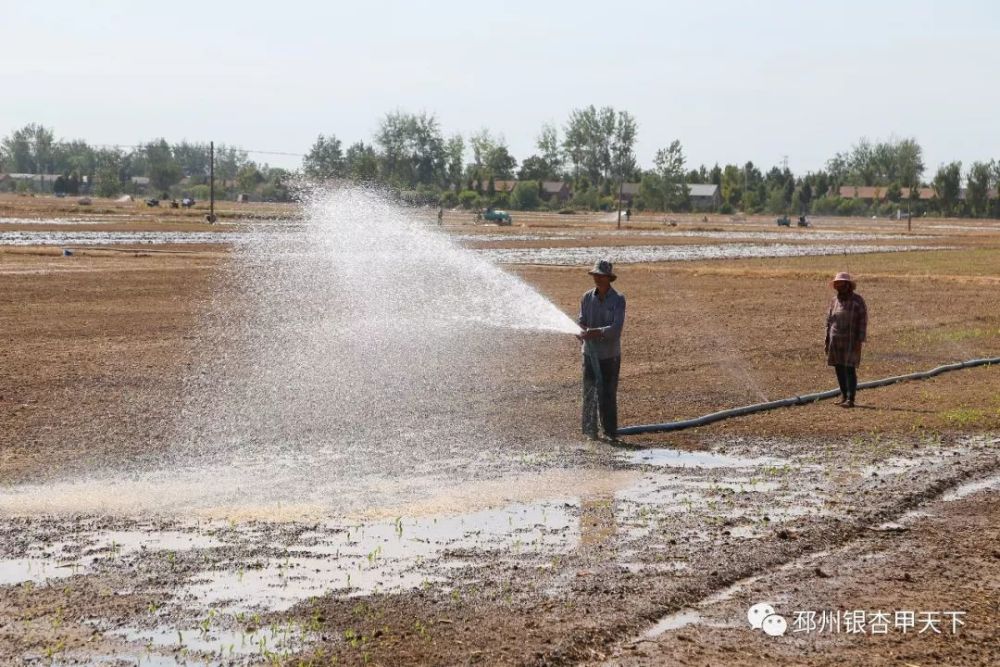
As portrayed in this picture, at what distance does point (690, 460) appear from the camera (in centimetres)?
1152

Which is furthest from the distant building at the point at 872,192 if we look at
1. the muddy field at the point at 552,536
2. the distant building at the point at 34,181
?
the muddy field at the point at 552,536

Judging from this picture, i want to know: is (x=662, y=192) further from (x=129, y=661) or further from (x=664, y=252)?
(x=129, y=661)

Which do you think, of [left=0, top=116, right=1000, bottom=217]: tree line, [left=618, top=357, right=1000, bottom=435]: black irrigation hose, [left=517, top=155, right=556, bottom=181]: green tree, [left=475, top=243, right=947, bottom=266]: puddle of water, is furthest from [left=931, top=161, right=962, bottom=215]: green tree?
[left=618, top=357, right=1000, bottom=435]: black irrigation hose

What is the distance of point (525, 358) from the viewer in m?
17.4

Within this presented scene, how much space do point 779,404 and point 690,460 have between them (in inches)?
120

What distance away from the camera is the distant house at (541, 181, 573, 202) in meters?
160

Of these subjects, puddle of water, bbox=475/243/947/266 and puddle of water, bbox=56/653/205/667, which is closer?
puddle of water, bbox=56/653/205/667

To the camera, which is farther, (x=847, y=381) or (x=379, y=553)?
(x=847, y=381)

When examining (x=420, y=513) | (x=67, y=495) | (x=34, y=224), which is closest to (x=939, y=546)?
(x=420, y=513)

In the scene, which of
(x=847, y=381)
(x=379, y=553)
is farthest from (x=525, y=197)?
(x=379, y=553)

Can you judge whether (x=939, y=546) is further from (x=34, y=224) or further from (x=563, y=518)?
(x=34, y=224)

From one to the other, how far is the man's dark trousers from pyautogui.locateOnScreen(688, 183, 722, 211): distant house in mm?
143565

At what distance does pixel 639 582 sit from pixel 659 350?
1164cm

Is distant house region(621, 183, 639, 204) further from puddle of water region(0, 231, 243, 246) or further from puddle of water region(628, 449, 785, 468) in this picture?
puddle of water region(628, 449, 785, 468)
